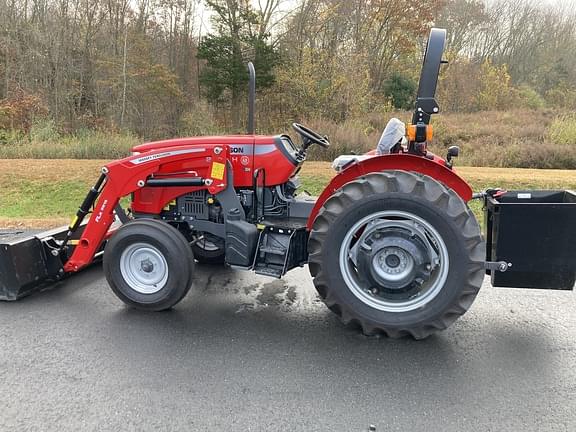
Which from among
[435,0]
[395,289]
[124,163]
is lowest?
[395,289]

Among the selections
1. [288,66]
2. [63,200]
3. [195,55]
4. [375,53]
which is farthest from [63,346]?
[375,53]

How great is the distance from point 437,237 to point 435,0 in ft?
72.9

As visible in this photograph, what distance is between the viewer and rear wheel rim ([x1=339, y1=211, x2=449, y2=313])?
3.18 metres

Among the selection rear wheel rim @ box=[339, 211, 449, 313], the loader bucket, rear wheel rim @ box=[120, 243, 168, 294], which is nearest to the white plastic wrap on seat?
rear wheel rim @ box=[339, 211, 449, 313]

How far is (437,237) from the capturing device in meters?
3.10

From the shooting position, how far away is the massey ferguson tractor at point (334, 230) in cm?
312

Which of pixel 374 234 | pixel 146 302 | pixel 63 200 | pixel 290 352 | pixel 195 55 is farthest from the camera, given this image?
pixel 195 55

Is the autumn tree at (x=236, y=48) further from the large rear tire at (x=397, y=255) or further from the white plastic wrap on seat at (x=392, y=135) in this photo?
the large rear tire at (x=397, y=255)

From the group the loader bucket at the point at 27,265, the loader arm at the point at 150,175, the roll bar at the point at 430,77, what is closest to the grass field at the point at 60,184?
the loader bucket at the point at 27,265

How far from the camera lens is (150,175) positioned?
12.7 feet

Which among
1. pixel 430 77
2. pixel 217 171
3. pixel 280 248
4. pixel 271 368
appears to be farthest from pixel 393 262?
pixel 217 171

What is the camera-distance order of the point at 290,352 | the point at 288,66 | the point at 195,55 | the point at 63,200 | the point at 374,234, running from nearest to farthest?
the point at 290,352 → the point at 374,234 → the point at 63,200 → the point at 288,66 → the point at 195,55

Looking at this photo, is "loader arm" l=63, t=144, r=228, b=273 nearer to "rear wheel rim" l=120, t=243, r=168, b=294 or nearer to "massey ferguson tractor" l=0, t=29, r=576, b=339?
"massey ferguson tractor" l=0, t=29, r=576, b=339

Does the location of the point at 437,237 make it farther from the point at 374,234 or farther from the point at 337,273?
the point at 337,273
